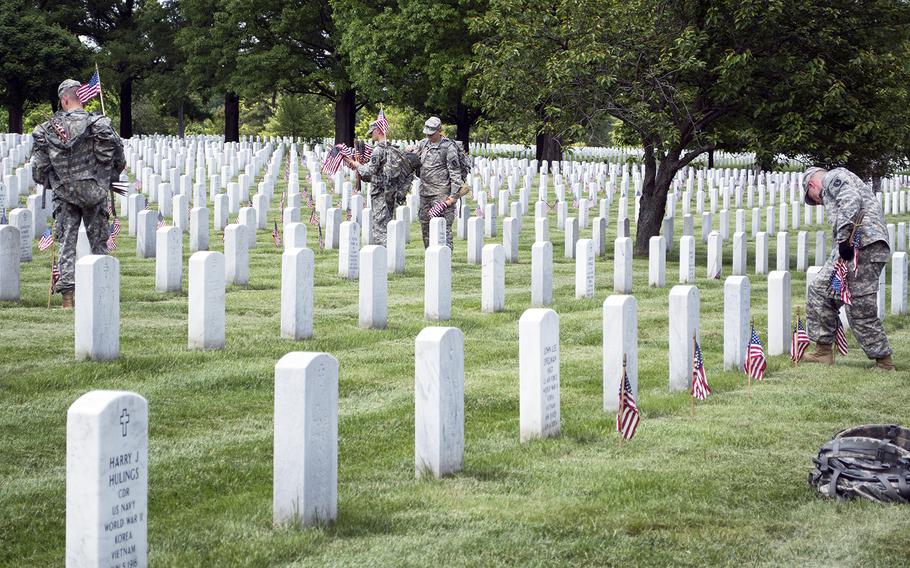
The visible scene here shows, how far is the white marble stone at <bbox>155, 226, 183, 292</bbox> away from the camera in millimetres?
13297

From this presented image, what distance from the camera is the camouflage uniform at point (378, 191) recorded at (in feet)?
57.7

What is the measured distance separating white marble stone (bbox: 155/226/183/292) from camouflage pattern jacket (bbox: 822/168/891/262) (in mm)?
6715

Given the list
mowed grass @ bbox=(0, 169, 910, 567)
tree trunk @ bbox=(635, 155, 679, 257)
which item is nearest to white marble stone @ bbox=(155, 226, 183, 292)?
mowed grass @ bbox=(0, 169, 910, 567)

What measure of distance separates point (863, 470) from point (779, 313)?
4.99 meters

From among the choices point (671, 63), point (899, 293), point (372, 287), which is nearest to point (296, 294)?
point (372, 287)

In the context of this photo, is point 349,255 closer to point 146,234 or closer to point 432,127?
point 432,127

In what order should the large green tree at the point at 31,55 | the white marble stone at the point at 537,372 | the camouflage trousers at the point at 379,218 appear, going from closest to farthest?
the white marble stone at the point at 537,372 < the camouflage trousers at the point at 379,218 < the large green tree at the point at 31,55

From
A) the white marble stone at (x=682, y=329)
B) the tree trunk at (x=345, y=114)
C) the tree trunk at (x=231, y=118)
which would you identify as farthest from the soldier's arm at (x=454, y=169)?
the tree trunk at (x=231, y=118)

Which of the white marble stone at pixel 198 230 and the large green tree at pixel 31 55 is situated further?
the large green tree at pixel 31 55

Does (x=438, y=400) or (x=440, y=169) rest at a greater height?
(x=440, y=169)

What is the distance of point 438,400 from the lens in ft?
21.1

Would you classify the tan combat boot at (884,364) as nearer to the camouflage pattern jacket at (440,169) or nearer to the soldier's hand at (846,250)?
the soldier's hand at (846,250)

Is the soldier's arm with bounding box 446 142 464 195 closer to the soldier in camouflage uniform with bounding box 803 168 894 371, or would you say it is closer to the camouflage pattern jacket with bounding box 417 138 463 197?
the camouflage pattern jacket with bounding box 417 138 463 197

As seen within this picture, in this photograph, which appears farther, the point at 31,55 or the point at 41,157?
the point at 31,55
